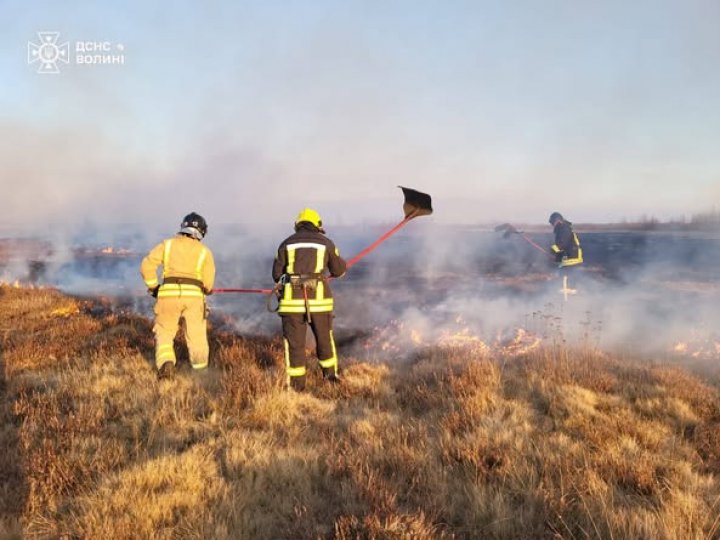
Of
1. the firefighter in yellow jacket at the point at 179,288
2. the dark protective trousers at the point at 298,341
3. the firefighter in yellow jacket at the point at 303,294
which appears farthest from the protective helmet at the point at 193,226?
the dark protective trousers at the point at 298,341

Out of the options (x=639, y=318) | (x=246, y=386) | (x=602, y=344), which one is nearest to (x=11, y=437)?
(x=246, y=386)

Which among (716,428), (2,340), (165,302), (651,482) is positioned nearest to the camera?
(651,482)

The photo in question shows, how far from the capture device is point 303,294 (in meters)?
5.18

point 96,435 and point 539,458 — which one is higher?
point 96,435

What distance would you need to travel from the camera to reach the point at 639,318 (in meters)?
13.2

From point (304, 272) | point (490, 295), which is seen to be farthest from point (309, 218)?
point (490, 295)

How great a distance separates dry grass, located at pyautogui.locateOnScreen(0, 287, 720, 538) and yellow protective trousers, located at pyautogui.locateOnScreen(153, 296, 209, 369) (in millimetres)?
283

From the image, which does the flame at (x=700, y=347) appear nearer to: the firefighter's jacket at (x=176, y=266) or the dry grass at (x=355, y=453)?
the dry grass at (x=355, y=453)

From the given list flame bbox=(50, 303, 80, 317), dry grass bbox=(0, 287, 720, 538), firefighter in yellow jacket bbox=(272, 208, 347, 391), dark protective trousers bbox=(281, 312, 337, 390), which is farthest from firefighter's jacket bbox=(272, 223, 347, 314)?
flame bbox=(50, 303, 80, 317)

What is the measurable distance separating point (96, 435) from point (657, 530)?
420cm

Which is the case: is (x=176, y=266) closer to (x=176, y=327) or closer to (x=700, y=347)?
(x=176, y=327)

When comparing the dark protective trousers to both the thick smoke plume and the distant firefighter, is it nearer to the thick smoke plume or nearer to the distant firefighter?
the thick smoke plume

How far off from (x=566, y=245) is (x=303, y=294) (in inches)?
353

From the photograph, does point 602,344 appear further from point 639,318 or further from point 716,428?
point 716,428
